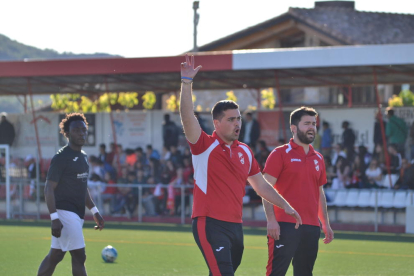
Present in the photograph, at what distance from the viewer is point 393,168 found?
19.2 metres

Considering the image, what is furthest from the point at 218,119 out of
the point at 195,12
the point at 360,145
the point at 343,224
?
the point at 195,12

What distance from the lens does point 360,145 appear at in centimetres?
2067

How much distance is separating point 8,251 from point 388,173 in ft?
31.8

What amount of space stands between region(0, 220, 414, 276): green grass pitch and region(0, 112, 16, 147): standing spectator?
22.2 ft

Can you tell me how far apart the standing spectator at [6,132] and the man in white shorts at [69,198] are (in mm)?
17237

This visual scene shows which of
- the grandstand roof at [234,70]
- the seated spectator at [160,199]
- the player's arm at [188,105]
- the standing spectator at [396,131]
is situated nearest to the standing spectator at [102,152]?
the grandstand roof at [234,70]

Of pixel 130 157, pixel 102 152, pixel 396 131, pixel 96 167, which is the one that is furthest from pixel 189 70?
pixel 102 152

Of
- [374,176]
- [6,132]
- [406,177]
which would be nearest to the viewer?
[406,177]

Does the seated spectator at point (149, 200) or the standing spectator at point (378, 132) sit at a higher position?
the standing spectator at point (378, 132)

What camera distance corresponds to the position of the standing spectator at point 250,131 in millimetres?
21312

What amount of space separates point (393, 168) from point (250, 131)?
13.6 ft

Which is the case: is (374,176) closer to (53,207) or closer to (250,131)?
(250,131)

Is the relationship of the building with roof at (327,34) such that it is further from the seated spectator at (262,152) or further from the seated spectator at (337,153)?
the seated spectator at (262,152)

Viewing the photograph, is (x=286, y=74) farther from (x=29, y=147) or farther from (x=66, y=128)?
(x=66, y=128)
